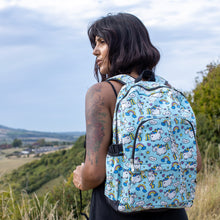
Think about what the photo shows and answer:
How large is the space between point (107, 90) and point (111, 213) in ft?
2.03

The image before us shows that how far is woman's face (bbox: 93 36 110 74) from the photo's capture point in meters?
1.67

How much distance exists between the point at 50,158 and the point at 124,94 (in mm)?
30537

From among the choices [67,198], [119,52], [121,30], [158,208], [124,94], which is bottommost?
[67,198]

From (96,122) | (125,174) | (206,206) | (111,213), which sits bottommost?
(206,206)

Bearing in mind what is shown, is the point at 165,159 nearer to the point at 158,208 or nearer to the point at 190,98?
the point at 158,208

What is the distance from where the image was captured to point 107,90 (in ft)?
4.81

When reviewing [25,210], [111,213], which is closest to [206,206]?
[25,210]

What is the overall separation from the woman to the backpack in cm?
6

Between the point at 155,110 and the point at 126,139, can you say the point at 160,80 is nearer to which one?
the point at 155,110

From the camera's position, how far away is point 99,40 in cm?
171

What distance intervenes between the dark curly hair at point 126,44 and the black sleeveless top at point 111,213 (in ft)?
0.60

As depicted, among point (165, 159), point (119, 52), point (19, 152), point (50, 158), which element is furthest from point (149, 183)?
point (19, 152)

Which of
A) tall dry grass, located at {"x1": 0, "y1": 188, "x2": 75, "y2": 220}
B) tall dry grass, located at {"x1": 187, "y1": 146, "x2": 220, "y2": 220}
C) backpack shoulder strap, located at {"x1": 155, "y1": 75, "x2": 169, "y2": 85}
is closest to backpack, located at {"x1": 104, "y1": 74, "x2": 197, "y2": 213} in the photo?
backpack shoulder strap, located at {"x1": 155, "y1": 75, "x2": 169, "y2": 85}

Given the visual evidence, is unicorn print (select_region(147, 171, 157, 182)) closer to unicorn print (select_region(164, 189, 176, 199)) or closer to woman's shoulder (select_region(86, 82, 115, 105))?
unicorn print (select_region(164, 189, 176, 199))
